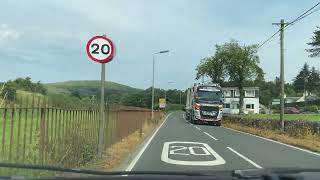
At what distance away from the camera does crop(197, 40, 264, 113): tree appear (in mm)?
97744

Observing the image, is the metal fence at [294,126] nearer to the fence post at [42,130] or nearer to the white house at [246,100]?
the fence post at [42,130]

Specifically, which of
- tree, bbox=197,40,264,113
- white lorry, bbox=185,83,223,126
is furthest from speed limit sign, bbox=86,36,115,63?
tree, bbox=197,40,264,113

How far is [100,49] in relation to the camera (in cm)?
1555

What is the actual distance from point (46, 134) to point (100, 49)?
4583 mm

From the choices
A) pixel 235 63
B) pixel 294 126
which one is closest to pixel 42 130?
pixel 294 126

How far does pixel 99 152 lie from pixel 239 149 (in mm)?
7712

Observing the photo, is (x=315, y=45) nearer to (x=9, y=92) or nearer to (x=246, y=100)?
(x=246, y=100)

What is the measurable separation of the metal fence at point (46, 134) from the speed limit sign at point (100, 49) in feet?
4.70

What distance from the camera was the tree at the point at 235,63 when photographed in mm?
97744

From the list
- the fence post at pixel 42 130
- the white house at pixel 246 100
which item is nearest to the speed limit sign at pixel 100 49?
the fence post at pixel 42 130

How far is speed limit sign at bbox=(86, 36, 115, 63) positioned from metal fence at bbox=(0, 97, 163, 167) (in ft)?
4.70

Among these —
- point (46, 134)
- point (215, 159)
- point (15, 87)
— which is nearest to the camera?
point (15, 87)

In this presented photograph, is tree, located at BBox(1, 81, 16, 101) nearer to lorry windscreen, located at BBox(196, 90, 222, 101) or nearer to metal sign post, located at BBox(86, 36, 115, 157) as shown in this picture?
metal sign post, located at BBox(86, 36, 115, 157)

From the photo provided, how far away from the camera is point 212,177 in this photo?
141 inches
